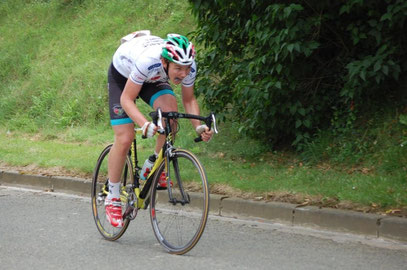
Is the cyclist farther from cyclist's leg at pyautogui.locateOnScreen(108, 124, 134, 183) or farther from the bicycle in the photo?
the bicycle

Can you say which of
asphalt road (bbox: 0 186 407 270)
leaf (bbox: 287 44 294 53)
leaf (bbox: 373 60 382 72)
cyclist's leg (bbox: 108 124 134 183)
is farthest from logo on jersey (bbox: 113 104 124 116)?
leaf (bbox: 373 60 382 72)

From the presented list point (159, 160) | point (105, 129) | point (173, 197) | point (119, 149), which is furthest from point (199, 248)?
point (105, 129)

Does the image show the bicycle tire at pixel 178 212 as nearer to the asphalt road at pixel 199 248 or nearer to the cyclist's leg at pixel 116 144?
the asphalt road at pixel 199 248

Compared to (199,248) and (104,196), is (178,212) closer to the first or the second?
(199,248)

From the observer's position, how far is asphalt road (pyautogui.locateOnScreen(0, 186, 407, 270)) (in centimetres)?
522

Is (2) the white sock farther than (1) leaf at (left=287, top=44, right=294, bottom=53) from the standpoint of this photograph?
No

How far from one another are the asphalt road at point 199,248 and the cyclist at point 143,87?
1.46 feet

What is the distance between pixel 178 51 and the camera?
17.0ft

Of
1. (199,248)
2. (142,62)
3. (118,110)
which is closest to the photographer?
(142,62)

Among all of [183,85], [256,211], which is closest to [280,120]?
[256,211]

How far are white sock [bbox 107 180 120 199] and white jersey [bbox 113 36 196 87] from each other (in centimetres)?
101

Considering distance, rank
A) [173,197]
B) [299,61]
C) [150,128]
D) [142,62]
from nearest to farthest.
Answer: [150,128] < [142,62] < [173,197] < [299,61]

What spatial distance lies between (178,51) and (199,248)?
173 cm

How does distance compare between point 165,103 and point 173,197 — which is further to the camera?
point 165,103
